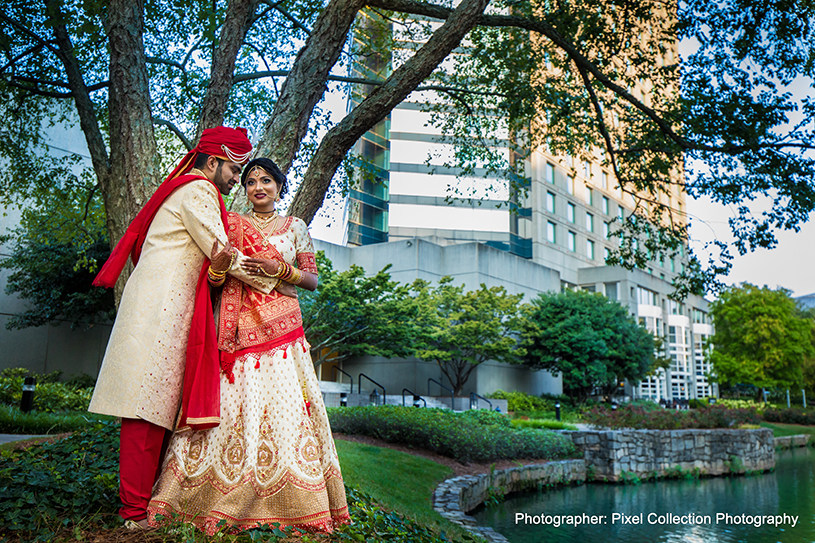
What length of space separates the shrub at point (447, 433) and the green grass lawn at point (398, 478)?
0.88 m

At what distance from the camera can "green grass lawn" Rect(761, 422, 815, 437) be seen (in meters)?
24.4

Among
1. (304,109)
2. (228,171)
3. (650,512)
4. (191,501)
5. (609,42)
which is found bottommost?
(650,512)

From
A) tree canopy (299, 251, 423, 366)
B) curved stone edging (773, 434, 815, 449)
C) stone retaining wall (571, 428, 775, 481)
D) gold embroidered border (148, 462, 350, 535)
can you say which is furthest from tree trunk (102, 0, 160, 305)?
curved stone edging (773, 434, 815, 449)

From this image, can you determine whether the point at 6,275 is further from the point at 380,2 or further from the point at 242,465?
the point at 242,465

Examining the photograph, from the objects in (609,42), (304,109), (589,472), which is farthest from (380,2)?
(589,472)

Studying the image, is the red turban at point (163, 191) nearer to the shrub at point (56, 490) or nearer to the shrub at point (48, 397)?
the shrub at point (56, 490)

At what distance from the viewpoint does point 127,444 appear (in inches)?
116

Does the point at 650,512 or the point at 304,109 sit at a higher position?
the point at 304,109

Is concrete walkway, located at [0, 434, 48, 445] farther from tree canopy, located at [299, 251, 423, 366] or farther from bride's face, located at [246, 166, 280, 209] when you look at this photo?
tree canopy, located at [299, 251, 423, 366]

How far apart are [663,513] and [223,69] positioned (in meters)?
9.99

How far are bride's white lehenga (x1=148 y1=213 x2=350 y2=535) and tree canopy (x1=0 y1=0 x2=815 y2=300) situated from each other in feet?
4.88

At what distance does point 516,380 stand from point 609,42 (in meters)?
20.3

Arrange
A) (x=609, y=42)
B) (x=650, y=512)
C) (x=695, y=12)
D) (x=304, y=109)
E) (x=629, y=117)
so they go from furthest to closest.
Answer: (x=650, y=512)
(x=629, y=117)
(x=609, y=42)
(x=695, y=12)
(x=304, y=109)

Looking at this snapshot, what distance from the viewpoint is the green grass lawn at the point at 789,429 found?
80.2 feet
